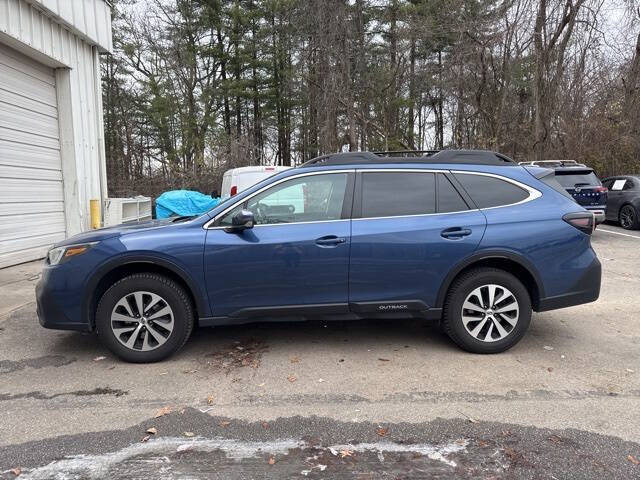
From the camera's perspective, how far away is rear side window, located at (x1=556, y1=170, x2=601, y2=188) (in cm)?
1111

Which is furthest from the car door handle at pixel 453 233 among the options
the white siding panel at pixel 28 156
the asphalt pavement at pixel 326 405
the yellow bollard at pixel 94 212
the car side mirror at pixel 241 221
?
the yellow bollard at pixel 94 212

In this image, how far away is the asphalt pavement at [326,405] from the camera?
280 centimetres

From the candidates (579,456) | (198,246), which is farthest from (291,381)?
(579,456)

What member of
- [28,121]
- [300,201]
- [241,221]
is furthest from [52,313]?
[28,121]

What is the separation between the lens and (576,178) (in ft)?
36.7

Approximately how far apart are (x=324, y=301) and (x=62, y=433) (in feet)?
7.10

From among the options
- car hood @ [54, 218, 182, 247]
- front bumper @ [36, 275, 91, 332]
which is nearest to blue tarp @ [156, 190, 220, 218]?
car hood @ [54, 218, 182, 247]

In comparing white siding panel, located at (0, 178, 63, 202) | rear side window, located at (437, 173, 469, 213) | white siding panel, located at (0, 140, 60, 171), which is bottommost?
rear side window, located at (437, 173, 469, 213)

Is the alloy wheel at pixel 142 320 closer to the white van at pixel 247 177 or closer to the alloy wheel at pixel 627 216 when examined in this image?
the white van at pixel 247 177

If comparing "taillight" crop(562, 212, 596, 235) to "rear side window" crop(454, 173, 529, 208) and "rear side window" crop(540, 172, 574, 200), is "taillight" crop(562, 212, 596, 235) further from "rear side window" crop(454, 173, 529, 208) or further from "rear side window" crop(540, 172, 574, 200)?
"rear side window" crop(454, 173, 529, 208)

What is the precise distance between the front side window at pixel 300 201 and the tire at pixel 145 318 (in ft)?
2.58

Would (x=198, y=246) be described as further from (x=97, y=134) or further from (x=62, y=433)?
(x=97, y=134)

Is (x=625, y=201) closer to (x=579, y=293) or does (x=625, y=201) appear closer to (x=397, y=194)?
(x=579, y=293)

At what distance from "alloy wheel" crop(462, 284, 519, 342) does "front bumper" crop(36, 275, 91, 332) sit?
3.38 meters
